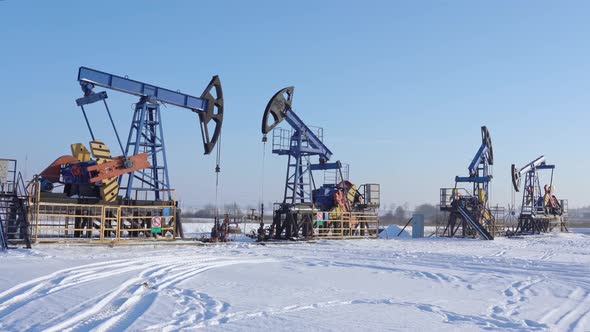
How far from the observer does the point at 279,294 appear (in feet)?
27.0

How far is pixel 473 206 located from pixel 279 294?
72.0ft

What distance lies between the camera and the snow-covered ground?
6.28 meters

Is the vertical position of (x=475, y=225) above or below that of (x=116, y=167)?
below

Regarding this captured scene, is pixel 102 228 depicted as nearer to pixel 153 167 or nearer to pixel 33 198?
pixel 33 198

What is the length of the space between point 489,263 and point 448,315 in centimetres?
764

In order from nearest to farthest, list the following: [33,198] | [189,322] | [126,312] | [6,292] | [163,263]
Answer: [189,322] → [126,312] → [6,292] → [163,263] → [33,198]

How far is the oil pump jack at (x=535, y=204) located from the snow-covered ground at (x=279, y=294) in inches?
863

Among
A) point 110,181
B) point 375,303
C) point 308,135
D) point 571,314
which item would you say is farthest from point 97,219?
point 571,314

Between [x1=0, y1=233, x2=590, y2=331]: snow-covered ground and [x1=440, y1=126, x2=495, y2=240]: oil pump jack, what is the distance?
1377 cm

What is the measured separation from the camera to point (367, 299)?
795 cm

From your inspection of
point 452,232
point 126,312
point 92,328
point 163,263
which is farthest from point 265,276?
point 452,232

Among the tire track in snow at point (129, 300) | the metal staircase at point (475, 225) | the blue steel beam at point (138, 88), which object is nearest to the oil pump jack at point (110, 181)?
the blue steel beam at point (138, 88)

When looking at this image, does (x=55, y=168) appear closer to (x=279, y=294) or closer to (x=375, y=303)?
(x=279, y=294)

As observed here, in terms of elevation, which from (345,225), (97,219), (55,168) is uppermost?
(55,168)
